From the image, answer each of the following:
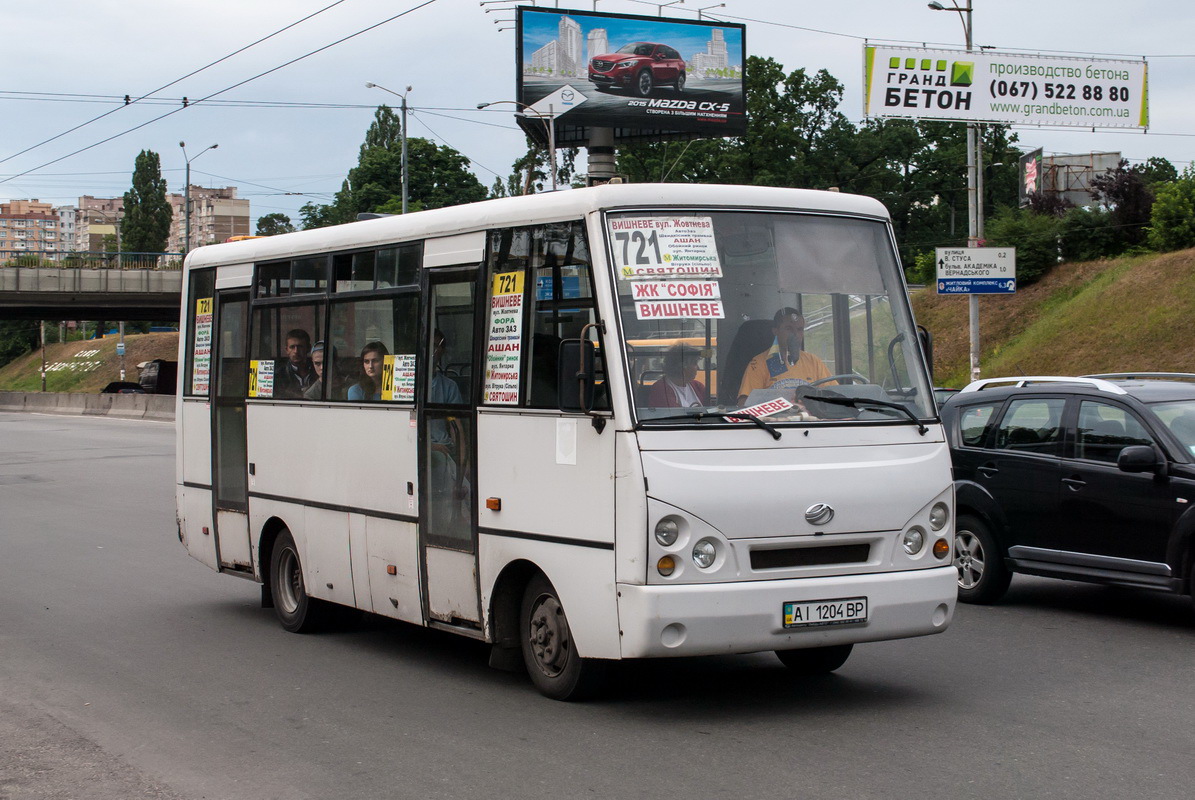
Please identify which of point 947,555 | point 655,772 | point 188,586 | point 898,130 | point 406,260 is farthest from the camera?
point 898,130

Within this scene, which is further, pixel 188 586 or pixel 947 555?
pixel 188 586

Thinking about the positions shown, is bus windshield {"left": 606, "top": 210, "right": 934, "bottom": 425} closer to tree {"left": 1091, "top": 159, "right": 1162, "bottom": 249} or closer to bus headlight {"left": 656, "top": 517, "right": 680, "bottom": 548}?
bus headlight {"left": 656, "top": 517, "right": 680, "bottom": 548}

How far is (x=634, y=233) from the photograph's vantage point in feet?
23.0

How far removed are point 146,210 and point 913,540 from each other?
11618 centimetres

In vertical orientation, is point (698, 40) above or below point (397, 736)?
above

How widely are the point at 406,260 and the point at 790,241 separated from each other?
250 cm

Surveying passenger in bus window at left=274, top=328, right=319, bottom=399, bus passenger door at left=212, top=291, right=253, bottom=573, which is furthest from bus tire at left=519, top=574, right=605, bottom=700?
bus passenger door at left=212, top=291, right=253, bottom=573

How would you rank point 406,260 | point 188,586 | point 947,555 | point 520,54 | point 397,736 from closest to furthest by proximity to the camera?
point 397,736 < point 947,555 < point 406,260 < point 188,586 < point 520,54

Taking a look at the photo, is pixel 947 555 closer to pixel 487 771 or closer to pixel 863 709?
pixel 863 709

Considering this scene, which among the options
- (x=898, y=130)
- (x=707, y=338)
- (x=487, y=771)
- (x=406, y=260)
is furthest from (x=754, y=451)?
(x=898, y=130)

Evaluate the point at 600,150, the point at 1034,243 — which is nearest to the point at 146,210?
the point at 600,150

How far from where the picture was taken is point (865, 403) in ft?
23.6

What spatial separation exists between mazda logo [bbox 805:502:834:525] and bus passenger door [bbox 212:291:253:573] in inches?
206

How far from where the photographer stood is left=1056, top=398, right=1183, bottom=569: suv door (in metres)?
9.23
